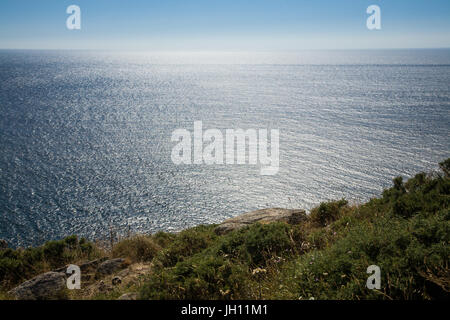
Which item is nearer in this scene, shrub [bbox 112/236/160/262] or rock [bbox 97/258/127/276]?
rock [bbox 97/258/127/276]

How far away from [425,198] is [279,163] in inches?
1782

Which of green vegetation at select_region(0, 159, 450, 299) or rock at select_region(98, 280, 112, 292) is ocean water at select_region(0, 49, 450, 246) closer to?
rock at select_region(98, 280, 112, 292)

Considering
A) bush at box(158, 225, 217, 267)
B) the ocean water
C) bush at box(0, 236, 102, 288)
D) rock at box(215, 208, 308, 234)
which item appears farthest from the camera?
the ocean water

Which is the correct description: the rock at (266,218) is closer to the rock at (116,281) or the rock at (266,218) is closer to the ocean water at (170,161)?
the rock at (116,281)

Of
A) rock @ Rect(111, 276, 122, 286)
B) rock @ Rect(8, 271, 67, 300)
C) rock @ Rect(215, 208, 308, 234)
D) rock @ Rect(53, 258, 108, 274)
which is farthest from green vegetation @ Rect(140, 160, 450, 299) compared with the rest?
rock @ Rect(53, 258, 108, 274)

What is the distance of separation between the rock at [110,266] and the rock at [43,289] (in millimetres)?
2021

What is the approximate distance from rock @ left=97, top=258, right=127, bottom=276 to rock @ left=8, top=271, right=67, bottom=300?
2.02 meters

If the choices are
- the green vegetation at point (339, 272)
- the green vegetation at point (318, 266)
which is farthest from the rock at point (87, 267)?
the green vegetation at point (339, 272)

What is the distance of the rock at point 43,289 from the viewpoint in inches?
312

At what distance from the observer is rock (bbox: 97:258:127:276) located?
10.7 meters

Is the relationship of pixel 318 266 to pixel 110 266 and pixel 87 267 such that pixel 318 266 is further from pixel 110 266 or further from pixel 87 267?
pixel 87 267
